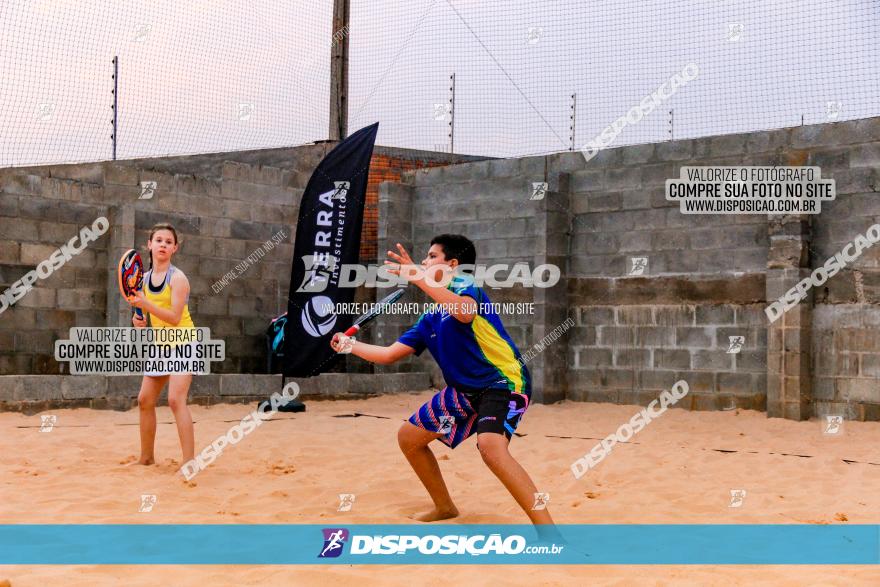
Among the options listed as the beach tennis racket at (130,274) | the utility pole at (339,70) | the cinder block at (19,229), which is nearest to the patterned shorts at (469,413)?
the beach tennis racket at (130,274)

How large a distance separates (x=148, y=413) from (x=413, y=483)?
204 cm

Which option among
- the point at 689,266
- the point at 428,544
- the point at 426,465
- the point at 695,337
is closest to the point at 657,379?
the point at 695,337

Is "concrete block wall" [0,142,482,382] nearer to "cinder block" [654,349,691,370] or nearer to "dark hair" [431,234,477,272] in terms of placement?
"cinder block" [654,349,691,370]

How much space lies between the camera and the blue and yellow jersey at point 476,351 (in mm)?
5387

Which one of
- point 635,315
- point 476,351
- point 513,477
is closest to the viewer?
point 513,477

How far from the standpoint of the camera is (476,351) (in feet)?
17.7

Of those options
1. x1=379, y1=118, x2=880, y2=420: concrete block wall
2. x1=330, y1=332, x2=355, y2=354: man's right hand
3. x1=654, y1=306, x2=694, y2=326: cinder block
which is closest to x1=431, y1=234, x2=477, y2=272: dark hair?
x1=330, y1=332, x2=355, y2=354: man's right hand

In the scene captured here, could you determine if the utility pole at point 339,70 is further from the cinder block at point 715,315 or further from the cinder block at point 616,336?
the cinder block at point 715,315

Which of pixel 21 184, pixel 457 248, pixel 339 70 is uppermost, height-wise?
pixel 339 70

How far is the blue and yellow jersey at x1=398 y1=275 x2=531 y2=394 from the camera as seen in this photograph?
17.7 feet

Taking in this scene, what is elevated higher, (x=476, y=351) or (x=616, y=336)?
(x=476, y=351)

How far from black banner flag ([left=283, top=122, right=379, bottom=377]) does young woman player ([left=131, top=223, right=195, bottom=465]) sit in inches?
167

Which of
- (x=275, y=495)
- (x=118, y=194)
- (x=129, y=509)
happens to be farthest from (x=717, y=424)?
(x=118, y=194)

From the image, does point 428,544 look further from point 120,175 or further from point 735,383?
point 120,175
